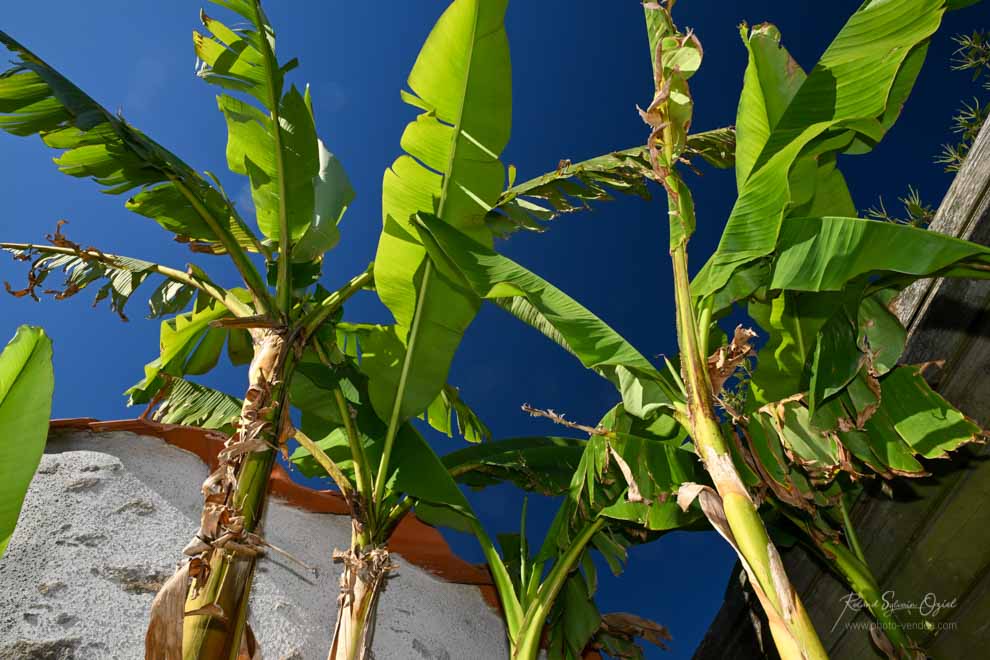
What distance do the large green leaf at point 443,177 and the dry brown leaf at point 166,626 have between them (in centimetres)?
110

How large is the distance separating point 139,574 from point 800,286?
2746 mm

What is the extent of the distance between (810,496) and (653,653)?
159 centimetres

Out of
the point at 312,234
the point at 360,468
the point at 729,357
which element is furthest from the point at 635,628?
the point at 312,234

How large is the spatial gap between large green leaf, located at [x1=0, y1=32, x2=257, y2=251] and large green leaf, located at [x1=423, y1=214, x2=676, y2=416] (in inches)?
38.1

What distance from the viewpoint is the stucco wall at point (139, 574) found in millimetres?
2271

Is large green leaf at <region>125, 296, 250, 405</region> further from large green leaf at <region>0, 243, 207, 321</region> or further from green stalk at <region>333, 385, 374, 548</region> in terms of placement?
green stalk at <region>333, 385, 374, 548</region>

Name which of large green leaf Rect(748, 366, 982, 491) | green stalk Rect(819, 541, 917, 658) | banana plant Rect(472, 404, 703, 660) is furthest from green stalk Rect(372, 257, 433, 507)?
green stalk Rect(819, 541, 917, 658)

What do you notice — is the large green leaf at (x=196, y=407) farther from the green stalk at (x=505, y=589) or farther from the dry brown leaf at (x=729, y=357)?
the dry brown leaf at (x=729, y=357)

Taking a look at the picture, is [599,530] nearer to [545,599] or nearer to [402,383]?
[545,599]

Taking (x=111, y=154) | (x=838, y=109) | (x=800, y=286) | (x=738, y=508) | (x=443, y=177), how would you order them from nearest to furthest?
(x=738, y=508), (x=800, y=286), (x=838, y=109), (x=111, y=154), (x=443, y=177)

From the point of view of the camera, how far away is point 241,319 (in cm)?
203

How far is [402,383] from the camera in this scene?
2418 millimetres

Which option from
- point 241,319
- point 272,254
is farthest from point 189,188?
point 241,319

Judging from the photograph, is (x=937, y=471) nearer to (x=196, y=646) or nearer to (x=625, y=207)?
(x=196, y=646)
